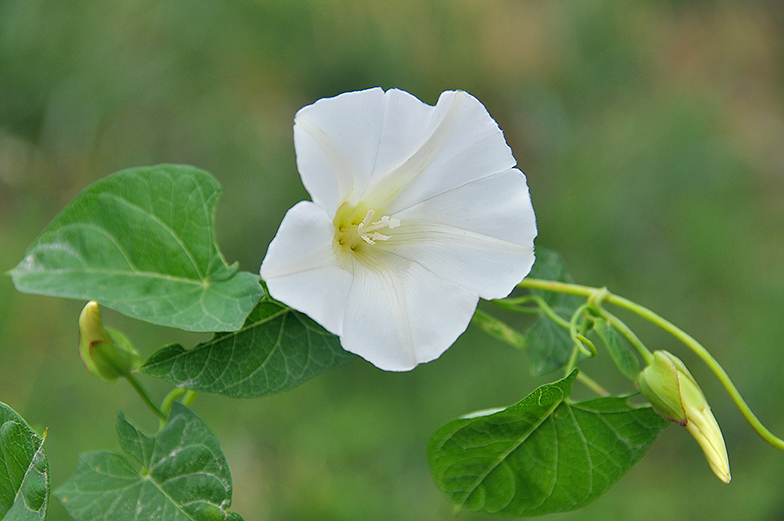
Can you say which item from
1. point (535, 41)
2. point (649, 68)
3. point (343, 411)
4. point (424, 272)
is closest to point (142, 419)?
point (343, 411)

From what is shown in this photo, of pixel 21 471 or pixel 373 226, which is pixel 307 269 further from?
pixel 21 471

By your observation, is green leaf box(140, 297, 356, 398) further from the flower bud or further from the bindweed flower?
the bindweed flower

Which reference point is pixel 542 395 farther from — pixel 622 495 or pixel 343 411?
pixel 622 495

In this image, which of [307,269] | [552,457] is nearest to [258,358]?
[307,269]

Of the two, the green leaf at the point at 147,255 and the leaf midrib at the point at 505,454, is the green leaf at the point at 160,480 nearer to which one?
the green leaf at the point at 147,255

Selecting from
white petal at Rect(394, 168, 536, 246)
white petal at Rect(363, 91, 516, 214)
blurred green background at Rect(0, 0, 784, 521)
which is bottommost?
blurred green background at Rect(0, 0, 784, 521)

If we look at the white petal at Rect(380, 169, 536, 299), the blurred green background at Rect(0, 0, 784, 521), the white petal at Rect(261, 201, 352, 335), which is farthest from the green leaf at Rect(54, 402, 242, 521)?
the blurred green background at Rect(0, 0, 784, 521)

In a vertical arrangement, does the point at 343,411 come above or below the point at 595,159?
below

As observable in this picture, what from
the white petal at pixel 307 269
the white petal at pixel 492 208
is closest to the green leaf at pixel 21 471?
the white petal at pixel 307 269
